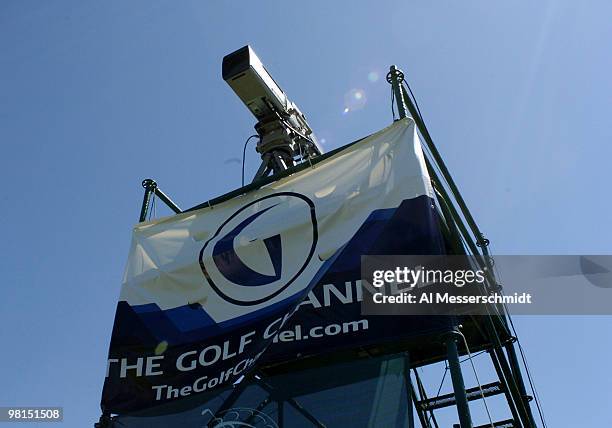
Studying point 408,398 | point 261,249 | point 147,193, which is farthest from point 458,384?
point 147,193

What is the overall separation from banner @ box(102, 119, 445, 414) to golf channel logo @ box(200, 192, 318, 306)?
0.5 inches

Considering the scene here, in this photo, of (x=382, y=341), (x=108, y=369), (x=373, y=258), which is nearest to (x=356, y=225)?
(x=373, y=258)

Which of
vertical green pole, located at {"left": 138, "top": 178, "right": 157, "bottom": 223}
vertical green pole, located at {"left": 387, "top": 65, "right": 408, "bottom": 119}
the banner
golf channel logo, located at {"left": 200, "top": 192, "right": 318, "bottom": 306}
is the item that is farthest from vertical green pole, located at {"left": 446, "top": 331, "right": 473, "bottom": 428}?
vertical green pole, located at {"left": 138, "top": 178, "right": 157, "bottom": 223}

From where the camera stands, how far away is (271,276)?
19.7 ft

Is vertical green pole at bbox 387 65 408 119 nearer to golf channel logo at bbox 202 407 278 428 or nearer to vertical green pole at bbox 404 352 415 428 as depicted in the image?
vertical green pole at bbox 404 352 415 428

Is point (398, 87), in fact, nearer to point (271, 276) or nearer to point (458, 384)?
point (271, 276)

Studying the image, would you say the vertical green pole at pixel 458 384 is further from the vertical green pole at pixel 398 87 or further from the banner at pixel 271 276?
the vertical green pole at pixel 398 87

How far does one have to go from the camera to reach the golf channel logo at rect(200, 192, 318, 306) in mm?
5941

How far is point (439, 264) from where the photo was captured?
5.32 m

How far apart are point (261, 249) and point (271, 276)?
38cm

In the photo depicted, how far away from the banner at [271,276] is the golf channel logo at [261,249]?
0.01 meters

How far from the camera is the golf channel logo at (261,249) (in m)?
5.94

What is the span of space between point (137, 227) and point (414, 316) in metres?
3.63

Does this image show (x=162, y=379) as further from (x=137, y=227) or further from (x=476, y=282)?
(x=476, y=282)
